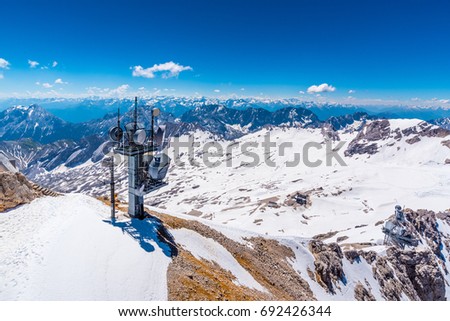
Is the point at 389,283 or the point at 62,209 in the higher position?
the point at 62,209

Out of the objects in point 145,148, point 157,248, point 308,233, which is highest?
point 145,148

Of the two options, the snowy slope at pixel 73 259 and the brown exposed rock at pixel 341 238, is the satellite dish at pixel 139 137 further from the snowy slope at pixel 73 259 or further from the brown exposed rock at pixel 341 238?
the brown exposed rock at pixel 341 238

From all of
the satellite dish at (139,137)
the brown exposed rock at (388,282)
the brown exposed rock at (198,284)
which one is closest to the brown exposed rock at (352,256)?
the brown exposed rock at (388,282)

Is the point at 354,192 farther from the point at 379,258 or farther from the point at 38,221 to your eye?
the point at 38,221

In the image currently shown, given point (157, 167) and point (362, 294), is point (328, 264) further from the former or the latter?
point (157, 167)

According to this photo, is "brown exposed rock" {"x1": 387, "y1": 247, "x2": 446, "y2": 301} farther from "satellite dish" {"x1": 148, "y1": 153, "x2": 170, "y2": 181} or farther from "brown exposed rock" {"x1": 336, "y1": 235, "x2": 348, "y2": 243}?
"satellite dish" {"x1": 148, "y1": 153, "x2": 170, "y2": 181}

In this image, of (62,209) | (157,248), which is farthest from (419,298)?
(62,209)

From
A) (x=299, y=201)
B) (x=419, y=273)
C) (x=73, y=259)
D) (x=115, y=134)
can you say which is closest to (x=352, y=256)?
(x=419, y=273)
